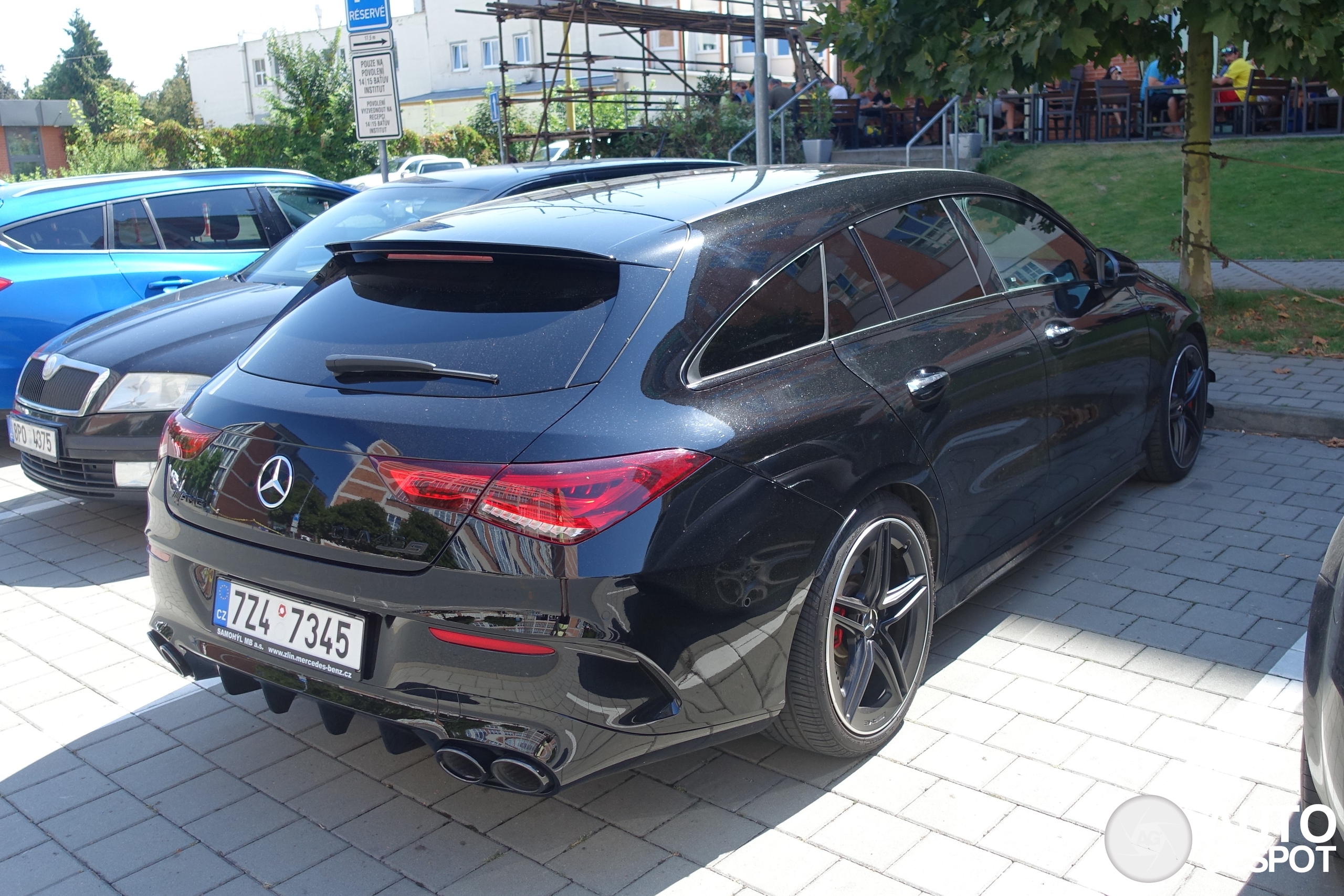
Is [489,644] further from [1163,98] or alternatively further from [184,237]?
[1163,98]

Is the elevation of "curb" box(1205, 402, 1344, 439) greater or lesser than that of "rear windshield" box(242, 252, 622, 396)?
lesser

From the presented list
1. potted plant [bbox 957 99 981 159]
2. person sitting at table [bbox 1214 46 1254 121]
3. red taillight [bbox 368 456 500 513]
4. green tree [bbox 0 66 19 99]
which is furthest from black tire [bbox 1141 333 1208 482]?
green tree [bbox 0 66 19 99]

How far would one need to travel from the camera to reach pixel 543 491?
2.52 meters

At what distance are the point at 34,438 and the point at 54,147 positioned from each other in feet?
141

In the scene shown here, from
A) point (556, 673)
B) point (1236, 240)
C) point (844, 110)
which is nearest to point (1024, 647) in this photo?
point (556, 673)

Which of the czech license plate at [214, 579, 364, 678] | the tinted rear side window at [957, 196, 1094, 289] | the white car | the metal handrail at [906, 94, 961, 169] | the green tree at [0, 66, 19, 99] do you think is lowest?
the czech license plate at [214, 579, 364, 678]

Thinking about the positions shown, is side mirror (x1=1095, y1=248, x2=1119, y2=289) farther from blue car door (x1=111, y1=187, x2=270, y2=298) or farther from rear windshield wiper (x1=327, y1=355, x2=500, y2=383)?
blue car door (x1=111, y1=187, x2=270, y2=298)

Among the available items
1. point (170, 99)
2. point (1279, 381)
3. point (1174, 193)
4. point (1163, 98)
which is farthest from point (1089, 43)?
point (170, 99)

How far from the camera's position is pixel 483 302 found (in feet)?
9.73

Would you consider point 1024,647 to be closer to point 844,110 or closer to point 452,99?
point 844,110

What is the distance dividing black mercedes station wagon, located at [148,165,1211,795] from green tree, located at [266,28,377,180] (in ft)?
99.9

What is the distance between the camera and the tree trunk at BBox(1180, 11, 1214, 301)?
8.37 meters

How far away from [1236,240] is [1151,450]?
8.40m

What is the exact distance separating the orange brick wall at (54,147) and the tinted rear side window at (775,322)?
44.8m
